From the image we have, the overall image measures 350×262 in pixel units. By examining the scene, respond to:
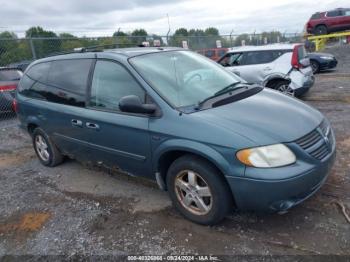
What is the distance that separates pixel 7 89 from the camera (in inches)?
383

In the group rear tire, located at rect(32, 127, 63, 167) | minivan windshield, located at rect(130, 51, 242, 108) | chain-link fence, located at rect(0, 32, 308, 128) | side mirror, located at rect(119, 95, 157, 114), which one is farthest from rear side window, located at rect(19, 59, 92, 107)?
side mirror, located at rect(119, 95, 157, 114)

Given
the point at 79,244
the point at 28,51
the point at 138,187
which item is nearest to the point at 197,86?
the point at 138,187

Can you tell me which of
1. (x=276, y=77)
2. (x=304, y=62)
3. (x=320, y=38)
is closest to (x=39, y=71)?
(x=276, y=77)

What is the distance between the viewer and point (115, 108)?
152 inches

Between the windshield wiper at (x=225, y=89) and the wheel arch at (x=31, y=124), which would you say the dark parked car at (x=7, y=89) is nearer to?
the wheel arch at (x=31, y=124)

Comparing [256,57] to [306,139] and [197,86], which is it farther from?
[306,139]

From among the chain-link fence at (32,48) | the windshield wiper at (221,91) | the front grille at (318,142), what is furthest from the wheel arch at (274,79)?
the front grille at (318,142)

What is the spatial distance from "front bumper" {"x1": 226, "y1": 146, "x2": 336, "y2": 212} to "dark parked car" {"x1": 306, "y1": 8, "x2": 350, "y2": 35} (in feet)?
80.6

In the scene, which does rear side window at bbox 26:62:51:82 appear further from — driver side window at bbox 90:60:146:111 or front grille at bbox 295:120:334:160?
front grille at bbox 295:120:334:160

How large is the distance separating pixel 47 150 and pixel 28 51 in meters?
7.23

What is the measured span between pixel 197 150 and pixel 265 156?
595mm

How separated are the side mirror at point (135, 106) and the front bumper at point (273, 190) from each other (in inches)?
41.0

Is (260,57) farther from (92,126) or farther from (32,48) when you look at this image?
(32,48)

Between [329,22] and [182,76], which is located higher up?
[329,22]
